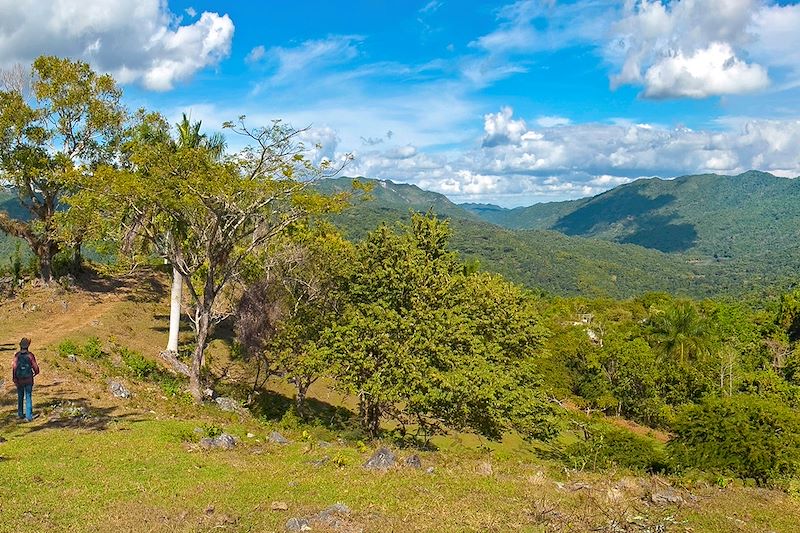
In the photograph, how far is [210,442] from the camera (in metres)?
16.2

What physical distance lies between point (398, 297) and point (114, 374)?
12.4 meters

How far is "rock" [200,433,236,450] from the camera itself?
16.0 m

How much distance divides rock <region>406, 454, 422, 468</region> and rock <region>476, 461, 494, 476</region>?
A: 1598 mm

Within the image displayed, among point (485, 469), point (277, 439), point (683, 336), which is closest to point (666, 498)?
point (485, 469)

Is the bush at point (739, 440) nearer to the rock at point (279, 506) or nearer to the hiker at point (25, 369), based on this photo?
the rock at point (279, 506)

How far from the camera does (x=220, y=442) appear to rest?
53.7 feet

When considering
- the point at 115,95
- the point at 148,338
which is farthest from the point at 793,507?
the point at 115,95

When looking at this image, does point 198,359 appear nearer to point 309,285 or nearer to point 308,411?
point 309,285

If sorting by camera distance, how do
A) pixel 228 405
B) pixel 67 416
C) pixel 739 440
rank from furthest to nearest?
pixel 739 440 < pixel 228 405 < pixel 67 416

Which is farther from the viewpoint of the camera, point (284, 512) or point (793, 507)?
point (793, 507)

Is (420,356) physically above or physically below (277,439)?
above

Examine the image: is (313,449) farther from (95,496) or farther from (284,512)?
(95,496)

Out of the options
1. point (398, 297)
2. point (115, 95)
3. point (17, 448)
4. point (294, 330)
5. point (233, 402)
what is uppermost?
point (115, 95)

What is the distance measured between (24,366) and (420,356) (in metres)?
12.6
